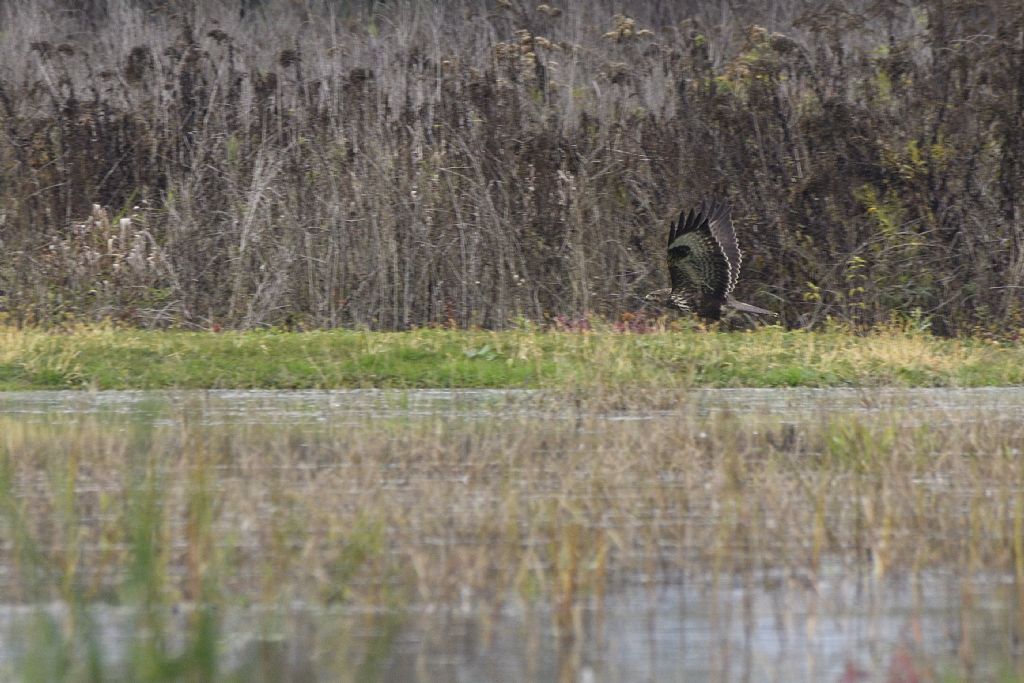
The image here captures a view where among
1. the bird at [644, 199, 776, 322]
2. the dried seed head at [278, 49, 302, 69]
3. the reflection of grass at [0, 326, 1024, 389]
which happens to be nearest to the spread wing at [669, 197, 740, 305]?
the bird at [644, 199, 776, 322]

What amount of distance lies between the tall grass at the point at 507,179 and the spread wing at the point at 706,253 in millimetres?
1205

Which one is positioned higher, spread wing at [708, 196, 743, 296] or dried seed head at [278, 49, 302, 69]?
dried seed head at [278, 49, 302, 69]

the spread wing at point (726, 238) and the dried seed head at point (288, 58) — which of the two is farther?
the dried seed head at point (288, 58)

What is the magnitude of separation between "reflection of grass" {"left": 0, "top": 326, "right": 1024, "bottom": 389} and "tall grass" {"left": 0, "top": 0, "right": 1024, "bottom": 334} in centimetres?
230

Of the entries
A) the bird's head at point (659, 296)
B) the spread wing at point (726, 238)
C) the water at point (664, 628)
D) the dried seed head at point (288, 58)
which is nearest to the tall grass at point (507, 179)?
the dried seed head at point (288, 58)

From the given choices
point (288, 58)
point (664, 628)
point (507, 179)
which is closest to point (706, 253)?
point (507, 179)

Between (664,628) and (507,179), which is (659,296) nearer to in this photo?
(507,179)

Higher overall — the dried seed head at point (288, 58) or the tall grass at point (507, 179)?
the dried seed head at point (288, 58)

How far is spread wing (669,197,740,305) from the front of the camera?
13883mm

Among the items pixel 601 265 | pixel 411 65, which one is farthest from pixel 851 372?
pixel 411 65

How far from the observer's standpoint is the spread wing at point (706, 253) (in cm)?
1388

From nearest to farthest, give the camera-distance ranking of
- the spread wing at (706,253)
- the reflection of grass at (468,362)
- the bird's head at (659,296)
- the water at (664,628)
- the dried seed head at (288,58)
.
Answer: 1. the water at (664,628)
2. the reflection of grass at (468,362)
3. the spread wing at (706,253)
4. the bird's head at (659,296)
5. the dried seed head at (288,58)

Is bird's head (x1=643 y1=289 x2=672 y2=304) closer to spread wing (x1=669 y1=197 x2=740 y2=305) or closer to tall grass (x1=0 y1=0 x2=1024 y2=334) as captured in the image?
tall grass (x1=0 y1=0 x2=1024 y2=334)

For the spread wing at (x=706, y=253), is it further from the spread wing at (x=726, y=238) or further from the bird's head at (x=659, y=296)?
the bird's head at (x=659, y=296)
